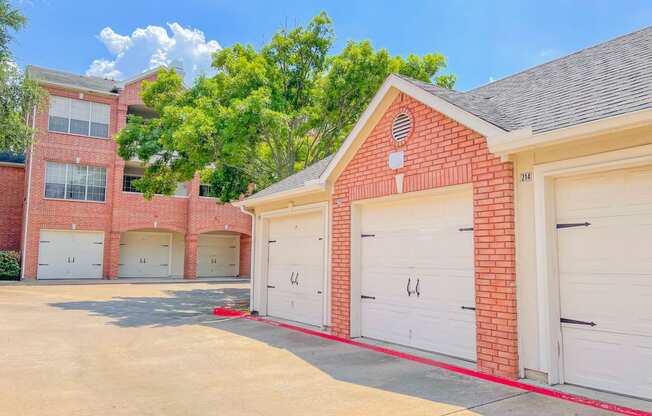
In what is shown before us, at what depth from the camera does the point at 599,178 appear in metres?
5.09

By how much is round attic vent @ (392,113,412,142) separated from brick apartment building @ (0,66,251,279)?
1991 centimetres

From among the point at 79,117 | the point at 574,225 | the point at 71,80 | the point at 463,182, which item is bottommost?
Answer: the point at 574,225

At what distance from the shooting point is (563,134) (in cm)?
502

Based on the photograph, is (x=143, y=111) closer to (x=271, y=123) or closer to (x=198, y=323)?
(x=271, y=123)

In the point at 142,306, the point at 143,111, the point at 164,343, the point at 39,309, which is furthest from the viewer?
the point at 143,111

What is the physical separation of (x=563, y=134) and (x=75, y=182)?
2534 centimetres

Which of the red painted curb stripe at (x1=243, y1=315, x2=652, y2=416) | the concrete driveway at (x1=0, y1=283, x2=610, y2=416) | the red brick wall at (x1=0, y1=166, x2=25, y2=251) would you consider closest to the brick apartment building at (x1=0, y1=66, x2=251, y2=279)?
the red brick wall at (x1=0, y1=166, x2=25, y2=251)

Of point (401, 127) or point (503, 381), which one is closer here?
point (503, 381)

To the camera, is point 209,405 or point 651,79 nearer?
point 209,405

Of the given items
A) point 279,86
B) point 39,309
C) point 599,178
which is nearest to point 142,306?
point 39,309

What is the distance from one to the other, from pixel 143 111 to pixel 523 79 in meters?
24.2

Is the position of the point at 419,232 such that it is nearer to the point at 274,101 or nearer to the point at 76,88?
the point at 274,101

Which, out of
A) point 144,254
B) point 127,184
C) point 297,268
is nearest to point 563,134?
point 297,268

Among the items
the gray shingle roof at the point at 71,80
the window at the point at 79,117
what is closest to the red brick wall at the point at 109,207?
the window at the point at 79,117
